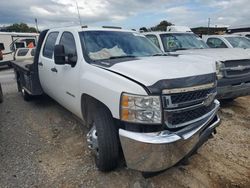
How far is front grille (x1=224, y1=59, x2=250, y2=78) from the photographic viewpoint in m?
5.64

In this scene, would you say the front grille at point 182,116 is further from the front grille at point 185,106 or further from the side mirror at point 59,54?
the side mirror at point 59,54

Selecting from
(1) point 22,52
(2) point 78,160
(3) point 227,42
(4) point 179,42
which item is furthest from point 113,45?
(1) point 22,52

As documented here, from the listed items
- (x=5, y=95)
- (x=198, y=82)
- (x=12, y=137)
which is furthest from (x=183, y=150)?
(x=5, y=95)

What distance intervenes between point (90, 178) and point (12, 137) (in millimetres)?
2127

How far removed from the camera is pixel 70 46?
424cm

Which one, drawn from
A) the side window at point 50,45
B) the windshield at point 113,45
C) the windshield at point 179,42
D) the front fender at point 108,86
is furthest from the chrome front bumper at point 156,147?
the windshield at point 179,42

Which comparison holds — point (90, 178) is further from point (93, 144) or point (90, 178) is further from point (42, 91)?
point (42, 91)

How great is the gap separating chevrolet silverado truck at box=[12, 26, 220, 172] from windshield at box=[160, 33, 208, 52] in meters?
3.82

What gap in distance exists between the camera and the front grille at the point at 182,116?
272 cm

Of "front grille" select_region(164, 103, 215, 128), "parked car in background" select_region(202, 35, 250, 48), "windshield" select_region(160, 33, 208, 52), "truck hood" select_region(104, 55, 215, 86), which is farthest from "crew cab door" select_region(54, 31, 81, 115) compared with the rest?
"parked car in background" select_region(202, 35, 250, 48)

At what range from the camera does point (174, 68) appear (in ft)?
9.84

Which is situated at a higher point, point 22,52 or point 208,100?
point 22,52

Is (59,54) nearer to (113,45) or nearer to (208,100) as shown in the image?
(113,45)

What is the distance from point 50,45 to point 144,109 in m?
3.26
